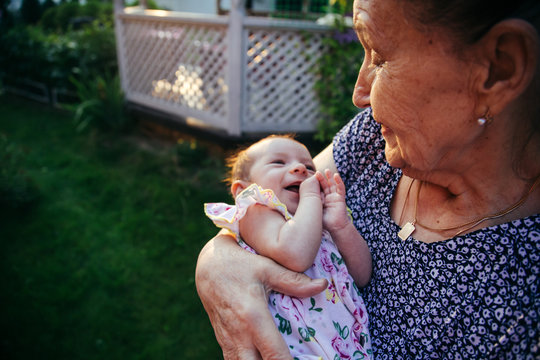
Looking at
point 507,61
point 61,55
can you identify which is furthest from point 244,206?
Result: point 61,55

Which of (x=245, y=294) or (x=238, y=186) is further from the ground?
(x=238, y=186)

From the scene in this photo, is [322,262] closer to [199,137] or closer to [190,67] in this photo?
[199,137]

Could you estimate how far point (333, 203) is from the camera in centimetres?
166

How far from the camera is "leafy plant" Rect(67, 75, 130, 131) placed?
7.12 metres

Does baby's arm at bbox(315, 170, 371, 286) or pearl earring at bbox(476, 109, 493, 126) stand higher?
pearl earring at bbox(476, 109, 493, 126)

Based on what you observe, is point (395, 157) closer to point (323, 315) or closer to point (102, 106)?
point (323, 315)

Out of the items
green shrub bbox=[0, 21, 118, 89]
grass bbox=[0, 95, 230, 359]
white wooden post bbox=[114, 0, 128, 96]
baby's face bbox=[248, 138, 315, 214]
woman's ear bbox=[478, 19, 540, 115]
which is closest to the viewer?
woman's ear bbox=[478, 19, 540, 115]

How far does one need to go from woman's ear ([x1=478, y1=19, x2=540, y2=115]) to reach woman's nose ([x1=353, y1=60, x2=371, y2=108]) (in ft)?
1.34

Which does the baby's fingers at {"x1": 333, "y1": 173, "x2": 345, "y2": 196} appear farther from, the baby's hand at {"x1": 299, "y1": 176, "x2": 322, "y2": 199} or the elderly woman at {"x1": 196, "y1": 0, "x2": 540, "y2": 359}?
the elderly woman at {"x1": 196, "y1": 0, "x2": 540, "y2": 359}

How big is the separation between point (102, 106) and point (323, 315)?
693 cm

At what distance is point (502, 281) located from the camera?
1.12m

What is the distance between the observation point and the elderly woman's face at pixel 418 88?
106cm

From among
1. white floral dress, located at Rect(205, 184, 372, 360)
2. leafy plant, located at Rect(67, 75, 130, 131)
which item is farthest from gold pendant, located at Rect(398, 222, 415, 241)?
leafy plant, located at Rect(67, 75, 130, 131)

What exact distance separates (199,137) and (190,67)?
1.25 metres
